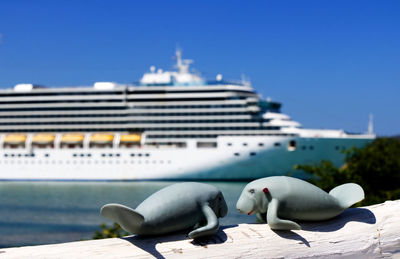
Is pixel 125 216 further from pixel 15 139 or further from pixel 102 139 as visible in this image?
pixel 15 139

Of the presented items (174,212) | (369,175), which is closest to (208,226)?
(174,212)

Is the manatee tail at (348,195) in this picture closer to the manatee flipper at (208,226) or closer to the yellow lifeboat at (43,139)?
the manatee flipper at (208,226)

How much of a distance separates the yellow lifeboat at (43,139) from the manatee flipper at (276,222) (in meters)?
36.6

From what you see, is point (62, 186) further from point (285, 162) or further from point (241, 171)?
point (285, 162)

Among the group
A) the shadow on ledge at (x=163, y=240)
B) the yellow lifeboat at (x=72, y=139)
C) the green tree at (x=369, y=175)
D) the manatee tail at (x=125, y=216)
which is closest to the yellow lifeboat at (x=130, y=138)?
the yellow lifeboat at (x=72, y=139)

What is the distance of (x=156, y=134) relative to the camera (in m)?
37.8

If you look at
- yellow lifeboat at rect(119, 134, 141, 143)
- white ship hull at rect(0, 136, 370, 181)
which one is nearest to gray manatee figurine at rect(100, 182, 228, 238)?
white ship hull at rect(0, 136, 370, 181)

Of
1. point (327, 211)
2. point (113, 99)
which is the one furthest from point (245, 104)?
point (327, 211)

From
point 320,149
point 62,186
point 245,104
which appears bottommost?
point 62,186

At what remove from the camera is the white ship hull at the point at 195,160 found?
34.8 m

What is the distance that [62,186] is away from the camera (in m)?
33.9

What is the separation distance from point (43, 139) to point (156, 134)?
8628 millimetres

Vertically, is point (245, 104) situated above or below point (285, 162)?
above

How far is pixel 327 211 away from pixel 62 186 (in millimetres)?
31587
